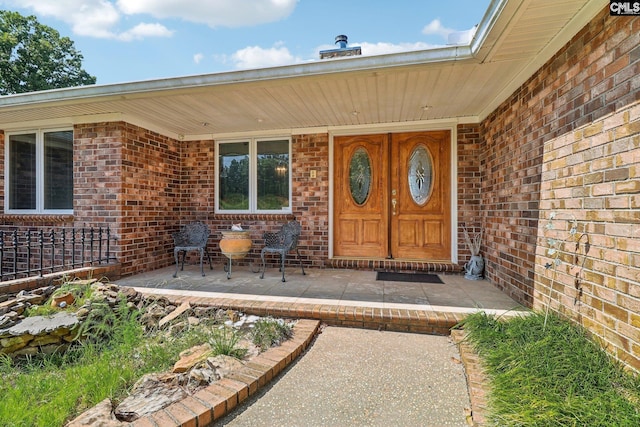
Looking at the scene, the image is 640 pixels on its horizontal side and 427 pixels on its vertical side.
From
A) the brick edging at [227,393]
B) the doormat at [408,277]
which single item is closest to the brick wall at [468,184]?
the doormat at [408,277]

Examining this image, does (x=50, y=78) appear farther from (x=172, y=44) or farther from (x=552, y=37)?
(x=552, y=37)

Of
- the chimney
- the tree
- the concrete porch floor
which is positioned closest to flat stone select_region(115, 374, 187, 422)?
the concrete porch floor

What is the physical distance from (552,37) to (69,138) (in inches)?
237

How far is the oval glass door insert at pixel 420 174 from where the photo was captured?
14.8ft

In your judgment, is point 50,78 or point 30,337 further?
point 50,78

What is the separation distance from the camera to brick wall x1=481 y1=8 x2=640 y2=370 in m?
1.64

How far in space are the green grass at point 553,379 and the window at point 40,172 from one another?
564 centimetres

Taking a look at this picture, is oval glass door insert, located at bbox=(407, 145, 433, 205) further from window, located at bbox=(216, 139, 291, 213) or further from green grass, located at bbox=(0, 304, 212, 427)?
green grass, located at bbox=(0, 304, 212, 427)

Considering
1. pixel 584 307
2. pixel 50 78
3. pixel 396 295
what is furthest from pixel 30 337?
pixel 50 78

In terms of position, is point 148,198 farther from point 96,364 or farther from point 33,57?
Answer: point 33,57

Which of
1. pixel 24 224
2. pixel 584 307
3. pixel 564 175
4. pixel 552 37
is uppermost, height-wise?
pixel 552 37

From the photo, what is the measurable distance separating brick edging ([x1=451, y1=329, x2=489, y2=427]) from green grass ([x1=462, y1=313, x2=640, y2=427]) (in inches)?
1.6

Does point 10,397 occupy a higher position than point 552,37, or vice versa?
point 552,37

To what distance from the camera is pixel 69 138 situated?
14.6ft
